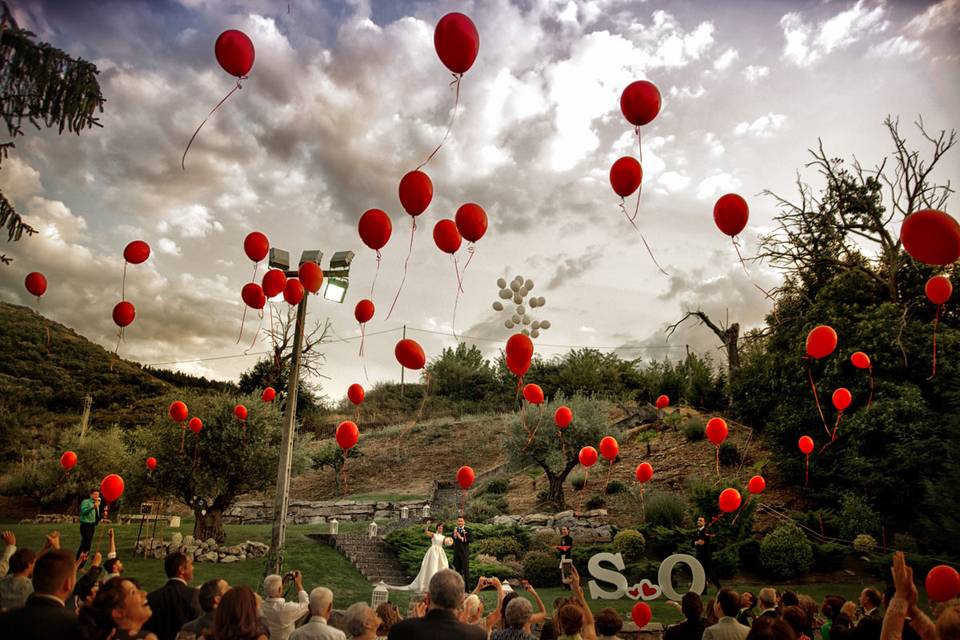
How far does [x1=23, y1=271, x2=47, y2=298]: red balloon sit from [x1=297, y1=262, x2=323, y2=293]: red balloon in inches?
140

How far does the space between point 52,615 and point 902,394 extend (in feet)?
61.6

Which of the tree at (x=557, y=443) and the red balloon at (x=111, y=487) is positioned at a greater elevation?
the tree at (x=557, y=443)

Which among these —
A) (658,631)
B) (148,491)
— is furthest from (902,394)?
(148,491)

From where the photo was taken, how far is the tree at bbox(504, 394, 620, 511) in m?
21.0

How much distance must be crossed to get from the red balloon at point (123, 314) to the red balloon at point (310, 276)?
9.42 ft

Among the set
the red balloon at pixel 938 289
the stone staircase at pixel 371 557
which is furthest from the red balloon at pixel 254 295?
the red balloon at pixel 938 289

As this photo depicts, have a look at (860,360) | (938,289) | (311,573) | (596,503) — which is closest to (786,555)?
(860,360)

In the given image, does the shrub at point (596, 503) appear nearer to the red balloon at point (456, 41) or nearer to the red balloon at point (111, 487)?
the red balloon at point (111, 487)

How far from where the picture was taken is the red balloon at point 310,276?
9570mm

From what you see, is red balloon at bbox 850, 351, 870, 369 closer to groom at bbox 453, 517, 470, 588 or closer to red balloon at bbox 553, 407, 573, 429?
red balloon at bbox 553, 407, 573, 429

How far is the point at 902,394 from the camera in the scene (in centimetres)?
1573

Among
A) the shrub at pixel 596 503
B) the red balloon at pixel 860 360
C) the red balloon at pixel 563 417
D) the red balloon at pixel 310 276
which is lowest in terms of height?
the shrub at pixel 596 503

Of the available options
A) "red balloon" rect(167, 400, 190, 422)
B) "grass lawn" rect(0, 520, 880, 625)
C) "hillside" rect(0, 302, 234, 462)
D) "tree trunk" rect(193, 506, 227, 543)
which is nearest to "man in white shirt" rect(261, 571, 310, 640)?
"grass lawn" rect(0, 520, 880, 625)

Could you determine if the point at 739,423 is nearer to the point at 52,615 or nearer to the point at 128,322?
the point at 128,322
